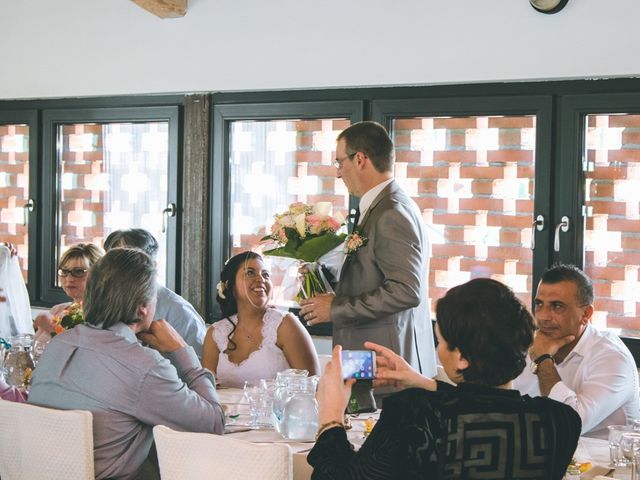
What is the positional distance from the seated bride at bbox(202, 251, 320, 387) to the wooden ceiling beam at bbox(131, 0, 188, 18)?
2.03 metres

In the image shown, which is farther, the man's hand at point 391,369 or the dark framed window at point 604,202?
the dark framed window at point 604,202

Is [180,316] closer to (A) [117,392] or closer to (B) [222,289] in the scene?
(B) [222,289]

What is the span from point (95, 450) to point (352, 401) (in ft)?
3.05

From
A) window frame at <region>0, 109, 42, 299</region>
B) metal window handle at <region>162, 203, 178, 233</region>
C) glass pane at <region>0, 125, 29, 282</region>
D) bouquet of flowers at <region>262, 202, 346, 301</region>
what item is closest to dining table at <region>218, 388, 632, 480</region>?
bouquet of flowers at <region>262, 202, 346, 301</region>

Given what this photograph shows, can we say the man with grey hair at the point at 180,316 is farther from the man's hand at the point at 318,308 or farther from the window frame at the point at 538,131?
the window frame at the point at 538,131

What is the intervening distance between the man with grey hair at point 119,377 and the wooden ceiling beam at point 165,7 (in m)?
3.00

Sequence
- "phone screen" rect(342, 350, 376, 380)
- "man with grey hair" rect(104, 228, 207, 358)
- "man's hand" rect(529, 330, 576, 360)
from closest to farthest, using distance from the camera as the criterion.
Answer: "phone screen" rect(342, 350, 376, 380) < "man's hand" rect(529, 330, 576, 360) < "man with grey hair" rect(104, 228, 207, 358)

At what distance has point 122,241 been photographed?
4.41 m

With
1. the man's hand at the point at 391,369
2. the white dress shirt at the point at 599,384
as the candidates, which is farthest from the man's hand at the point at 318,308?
the man's hand at the point at 391,369

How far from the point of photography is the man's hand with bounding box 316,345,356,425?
219 cm

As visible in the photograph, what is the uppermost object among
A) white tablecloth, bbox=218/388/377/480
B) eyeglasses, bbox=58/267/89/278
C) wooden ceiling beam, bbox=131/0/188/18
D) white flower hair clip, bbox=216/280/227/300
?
wooden ceiling beam, bbox=131/0/188/18

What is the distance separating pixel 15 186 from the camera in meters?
6.48

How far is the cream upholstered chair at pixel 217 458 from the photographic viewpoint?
2.25m

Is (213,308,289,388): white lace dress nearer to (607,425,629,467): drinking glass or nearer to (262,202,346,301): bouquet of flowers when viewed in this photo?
(262,202,346,301): bouquet of flowers
